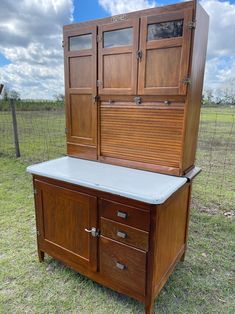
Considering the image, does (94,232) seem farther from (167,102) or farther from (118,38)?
(118,38)

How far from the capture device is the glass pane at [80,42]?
1.62 meters

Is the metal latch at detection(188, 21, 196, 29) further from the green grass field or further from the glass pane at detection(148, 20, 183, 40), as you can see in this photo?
the green grass field

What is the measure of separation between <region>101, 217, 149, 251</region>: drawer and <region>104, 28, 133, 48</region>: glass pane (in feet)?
3.79

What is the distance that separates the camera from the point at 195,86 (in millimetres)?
1414

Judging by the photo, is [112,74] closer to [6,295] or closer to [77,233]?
[77,233]

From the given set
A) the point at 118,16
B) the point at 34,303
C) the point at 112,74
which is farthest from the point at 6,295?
the point at 118,16

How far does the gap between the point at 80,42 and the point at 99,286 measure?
5.93ft

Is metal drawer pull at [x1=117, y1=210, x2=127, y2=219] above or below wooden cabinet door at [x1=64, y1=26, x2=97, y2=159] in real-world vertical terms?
below

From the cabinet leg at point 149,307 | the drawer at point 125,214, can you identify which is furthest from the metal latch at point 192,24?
the cabinet leg at point 149,307

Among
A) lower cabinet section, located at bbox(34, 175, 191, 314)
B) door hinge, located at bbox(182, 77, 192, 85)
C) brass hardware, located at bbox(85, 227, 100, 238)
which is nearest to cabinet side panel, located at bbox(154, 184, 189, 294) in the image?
lower cabinet section, located at bbox(34, 175, 191, 314)

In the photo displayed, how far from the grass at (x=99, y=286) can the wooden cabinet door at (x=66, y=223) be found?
0.18 meters

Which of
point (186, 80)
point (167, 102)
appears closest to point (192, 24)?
point (186, 80)

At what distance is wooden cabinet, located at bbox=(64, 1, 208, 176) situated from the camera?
4.29 ft

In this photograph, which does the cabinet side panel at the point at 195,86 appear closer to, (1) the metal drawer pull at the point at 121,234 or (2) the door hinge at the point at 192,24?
(2) the door hinge at the point at 192,24
